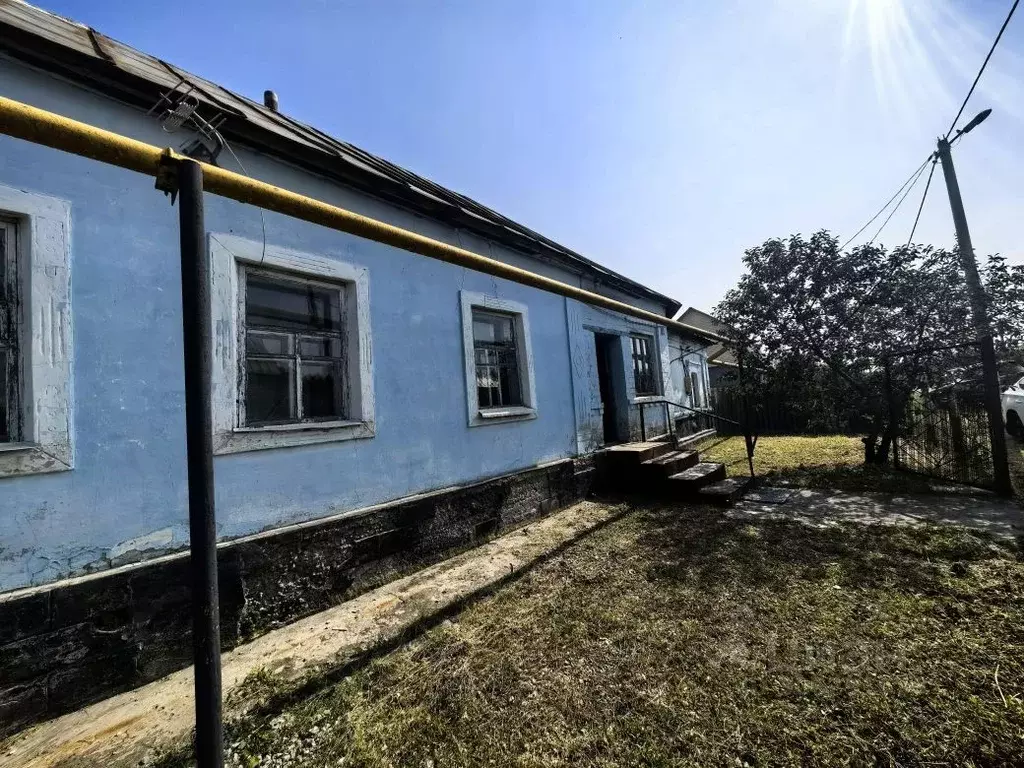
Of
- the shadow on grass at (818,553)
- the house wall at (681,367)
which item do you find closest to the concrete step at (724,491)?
the shadow on grass at (818,553)

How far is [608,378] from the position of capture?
816 cm

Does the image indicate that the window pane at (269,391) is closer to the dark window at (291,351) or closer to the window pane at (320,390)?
the dark window at (291,351)

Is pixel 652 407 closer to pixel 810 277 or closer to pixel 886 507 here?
pixel 810 277

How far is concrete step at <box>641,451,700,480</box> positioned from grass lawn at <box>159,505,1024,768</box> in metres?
2.69

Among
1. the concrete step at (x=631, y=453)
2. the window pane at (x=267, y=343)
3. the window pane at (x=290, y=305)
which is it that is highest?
the window pane at (x=290, y=305)

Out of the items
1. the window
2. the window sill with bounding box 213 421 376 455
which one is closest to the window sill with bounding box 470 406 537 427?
the window sill with bounding box 213 421 376 455

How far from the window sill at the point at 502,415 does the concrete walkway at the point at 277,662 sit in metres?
1.38

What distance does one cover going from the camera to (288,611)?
3010mm

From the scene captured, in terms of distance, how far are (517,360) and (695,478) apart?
2984mm

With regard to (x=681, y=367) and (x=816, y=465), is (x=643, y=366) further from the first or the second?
(x=816, y=465)

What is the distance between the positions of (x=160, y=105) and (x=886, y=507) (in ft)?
25.7

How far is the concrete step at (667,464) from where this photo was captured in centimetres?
619

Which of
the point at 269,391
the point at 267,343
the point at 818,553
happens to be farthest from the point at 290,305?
the point at 818,553

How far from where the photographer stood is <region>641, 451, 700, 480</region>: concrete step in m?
6.19
